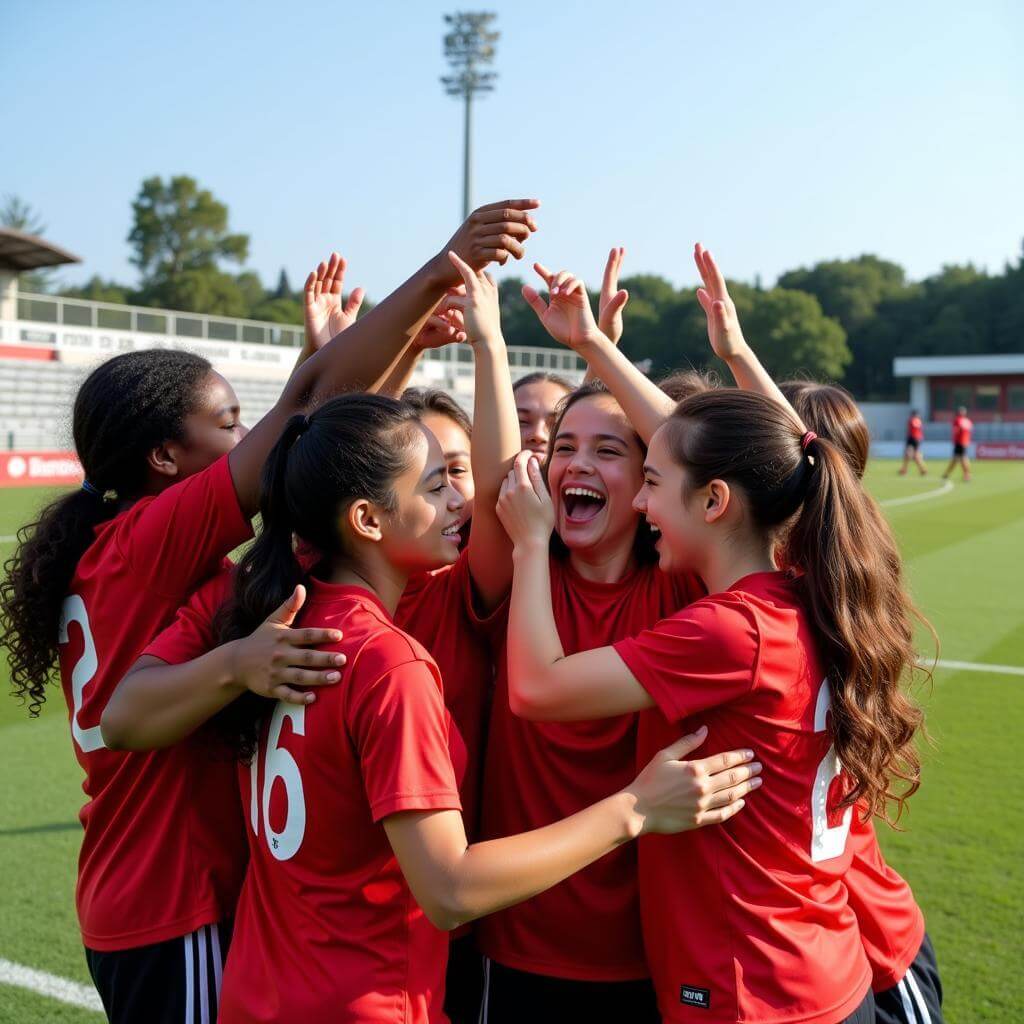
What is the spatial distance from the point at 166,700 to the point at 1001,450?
159 feet

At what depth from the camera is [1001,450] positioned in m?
45.5

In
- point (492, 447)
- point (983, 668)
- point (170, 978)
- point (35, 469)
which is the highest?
point (492, 447)

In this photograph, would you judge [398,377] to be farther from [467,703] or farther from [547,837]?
[547,837]

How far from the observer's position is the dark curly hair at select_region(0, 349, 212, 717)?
231cm

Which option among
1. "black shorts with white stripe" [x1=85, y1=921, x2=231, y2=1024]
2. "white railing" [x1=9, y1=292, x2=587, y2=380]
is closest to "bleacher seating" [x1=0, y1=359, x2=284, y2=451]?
"white railing" [x1=9, y1=292, x2=587, y2=380]

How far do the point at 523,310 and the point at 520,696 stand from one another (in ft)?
266

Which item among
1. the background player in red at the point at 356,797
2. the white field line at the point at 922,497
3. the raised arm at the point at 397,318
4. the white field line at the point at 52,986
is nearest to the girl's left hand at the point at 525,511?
the background player in red at the point at 356,797

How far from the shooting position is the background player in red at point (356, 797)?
1.71 meters

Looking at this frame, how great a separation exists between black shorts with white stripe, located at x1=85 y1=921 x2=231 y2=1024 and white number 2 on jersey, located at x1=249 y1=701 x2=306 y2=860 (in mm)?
373

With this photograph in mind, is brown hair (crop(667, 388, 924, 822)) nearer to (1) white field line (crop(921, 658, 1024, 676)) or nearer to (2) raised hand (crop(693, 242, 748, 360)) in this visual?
(2) raised hand (crop(693, 242, 748, 360))

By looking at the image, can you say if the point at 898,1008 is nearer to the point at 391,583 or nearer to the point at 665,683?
the point at 665,683

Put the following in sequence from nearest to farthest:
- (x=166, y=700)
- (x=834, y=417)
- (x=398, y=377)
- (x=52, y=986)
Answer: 1. (x=166, y=700)
2. (x=398, y=377)
3. (x=834, y=417)
4. (x=52, y=986)

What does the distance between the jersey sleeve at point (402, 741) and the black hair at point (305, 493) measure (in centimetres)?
34

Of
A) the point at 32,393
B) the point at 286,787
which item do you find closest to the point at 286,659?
the point at 286,787
